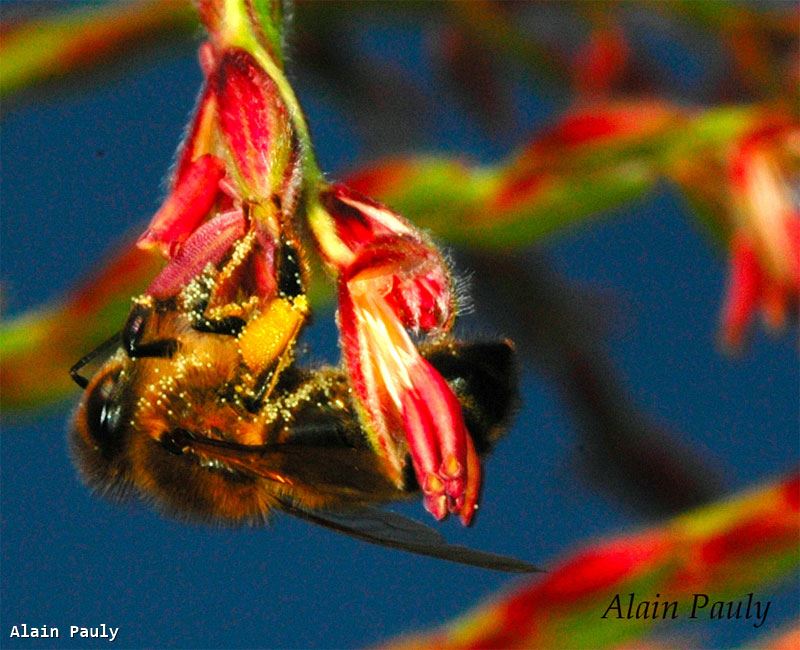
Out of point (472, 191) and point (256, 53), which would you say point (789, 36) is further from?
point (256, 53)

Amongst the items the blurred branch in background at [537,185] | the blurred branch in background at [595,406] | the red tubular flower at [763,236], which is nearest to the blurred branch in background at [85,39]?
the blurred branch in background at [537,185]

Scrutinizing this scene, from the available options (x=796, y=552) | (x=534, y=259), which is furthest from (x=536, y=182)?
(x=534, y=259)

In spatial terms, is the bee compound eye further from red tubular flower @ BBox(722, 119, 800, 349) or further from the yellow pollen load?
red tubular flower @ BBox(722, 119, 800, 349)

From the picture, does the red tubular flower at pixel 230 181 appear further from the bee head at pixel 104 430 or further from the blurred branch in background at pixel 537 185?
the blurred branch in background at pixel 537 185

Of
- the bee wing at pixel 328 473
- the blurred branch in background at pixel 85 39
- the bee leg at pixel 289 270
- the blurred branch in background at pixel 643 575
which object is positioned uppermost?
the blurred branch in background at pixel 85 39

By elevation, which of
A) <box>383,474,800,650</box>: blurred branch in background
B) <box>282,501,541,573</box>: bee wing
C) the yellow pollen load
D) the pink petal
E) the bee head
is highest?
the pink petal

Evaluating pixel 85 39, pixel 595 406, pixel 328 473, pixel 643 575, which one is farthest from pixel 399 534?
pixel 595 406

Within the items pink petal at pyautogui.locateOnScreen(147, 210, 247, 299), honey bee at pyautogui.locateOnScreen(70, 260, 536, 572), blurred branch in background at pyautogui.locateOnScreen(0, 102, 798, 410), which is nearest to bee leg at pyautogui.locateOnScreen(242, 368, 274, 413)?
honey bee at pyautogui.locateOnScreen(70, 260, 536, 572)
